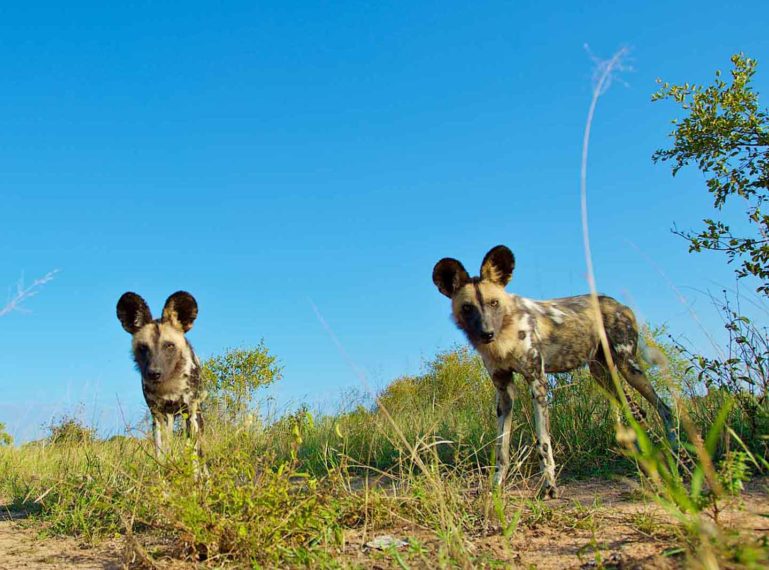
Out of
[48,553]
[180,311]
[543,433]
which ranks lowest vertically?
[48,553]

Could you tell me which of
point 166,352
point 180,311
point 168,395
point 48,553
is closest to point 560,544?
point 48,553

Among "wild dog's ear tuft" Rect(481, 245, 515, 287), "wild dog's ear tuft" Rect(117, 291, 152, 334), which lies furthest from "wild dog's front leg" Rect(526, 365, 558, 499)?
"wild dog's ear tuft" Rect(117, 291, 152, 334)

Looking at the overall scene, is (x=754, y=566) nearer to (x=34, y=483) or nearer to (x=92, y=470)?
(x=92, y=470)

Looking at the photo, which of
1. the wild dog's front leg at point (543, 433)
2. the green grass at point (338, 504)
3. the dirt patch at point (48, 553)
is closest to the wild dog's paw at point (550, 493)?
the wild dog's front leg at point (543, 433)

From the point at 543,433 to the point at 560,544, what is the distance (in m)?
2.21

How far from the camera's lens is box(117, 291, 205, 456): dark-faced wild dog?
6.86m

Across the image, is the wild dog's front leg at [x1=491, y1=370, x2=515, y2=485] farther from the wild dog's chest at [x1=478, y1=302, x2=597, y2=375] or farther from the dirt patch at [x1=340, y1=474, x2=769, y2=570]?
the dirt patch at [x1=340, y1=474, x2=769, y2=570]

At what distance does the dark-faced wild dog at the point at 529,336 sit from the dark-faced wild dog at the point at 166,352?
2830mm

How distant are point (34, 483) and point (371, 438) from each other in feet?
12.8

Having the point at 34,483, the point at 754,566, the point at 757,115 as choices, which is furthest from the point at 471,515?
the point at 34,483

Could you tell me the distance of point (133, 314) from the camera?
23.7ft

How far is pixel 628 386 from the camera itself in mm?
7648

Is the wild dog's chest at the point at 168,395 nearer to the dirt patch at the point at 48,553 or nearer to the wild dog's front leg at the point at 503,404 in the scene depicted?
the dirt patch at the point at 48,553

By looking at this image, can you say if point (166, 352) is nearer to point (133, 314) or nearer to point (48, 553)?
point (133, 314)
